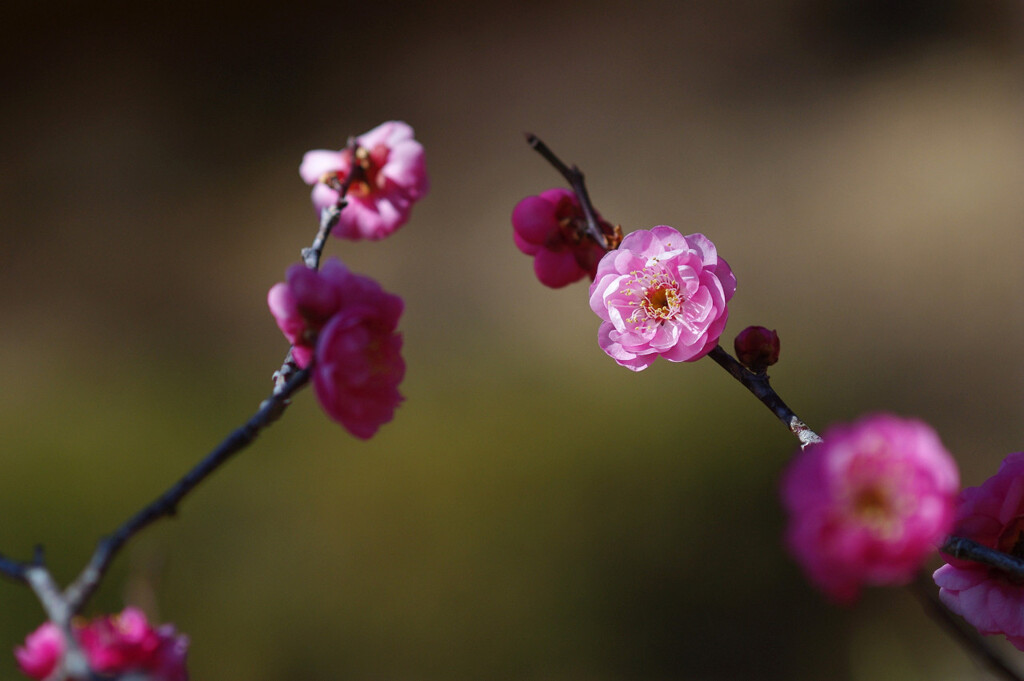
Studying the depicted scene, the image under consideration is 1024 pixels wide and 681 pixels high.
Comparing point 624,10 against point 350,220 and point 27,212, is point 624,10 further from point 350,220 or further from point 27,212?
point 350,220

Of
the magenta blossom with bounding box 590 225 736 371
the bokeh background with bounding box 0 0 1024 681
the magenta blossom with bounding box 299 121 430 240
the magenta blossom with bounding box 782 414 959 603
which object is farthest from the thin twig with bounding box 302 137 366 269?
the bokeh background with bounding box 0 0 1024 681

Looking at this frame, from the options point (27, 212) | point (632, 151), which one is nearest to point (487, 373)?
point (632, 151)

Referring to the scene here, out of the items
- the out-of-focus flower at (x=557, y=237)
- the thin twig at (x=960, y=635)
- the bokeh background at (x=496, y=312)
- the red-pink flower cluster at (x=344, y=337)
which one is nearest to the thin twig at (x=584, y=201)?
the out-of-focus flower at (x=557, y=237)

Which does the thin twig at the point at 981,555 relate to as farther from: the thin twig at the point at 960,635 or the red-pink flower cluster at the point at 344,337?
the red-pink flower cluster at the point at 344,337

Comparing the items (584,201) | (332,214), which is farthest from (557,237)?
(332,214)

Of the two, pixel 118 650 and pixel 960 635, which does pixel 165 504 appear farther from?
pixel 960 635

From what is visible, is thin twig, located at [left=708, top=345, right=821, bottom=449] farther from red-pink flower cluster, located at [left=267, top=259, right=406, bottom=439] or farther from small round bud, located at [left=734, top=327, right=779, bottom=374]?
red-pink flower cluster, located at [left=267, top=259, right=406, bottom=439]
